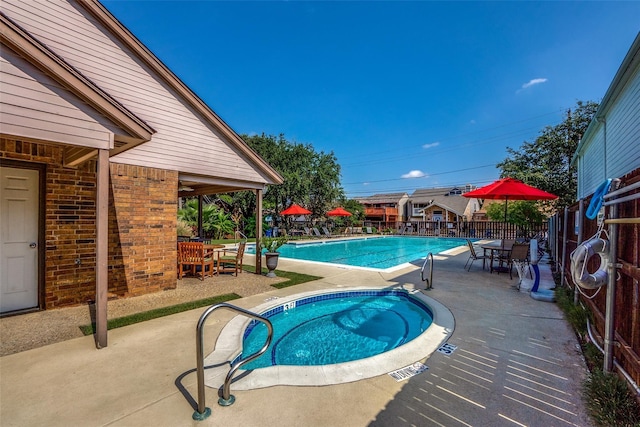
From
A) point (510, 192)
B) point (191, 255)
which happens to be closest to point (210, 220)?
point (191, 255)

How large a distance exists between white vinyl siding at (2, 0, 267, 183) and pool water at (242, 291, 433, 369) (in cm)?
440

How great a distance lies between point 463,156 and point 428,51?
35.9 meters

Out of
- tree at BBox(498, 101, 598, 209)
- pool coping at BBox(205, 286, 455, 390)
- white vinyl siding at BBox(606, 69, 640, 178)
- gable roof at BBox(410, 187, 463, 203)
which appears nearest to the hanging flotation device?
pool coping at BBox(205, 286, 455, 390)

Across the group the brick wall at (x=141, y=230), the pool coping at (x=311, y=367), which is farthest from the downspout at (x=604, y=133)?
the brick wall at (x=141, y=230)

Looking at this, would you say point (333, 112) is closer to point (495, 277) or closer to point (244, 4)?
point (244, 4)

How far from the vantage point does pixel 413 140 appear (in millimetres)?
49750

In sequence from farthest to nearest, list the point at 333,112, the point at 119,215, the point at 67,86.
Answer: the point at 333,112 < the point at 119,215 < the point at 67,86

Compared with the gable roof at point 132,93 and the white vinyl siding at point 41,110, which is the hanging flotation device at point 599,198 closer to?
the gable roof at point 132,93

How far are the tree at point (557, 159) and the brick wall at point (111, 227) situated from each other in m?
21.2

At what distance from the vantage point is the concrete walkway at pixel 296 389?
96.5 inches

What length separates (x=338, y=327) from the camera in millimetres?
5516

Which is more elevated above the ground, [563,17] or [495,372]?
[563,17]

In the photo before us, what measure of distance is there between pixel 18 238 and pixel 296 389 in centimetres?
563

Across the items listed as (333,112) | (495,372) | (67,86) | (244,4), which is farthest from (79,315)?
(333,112)
